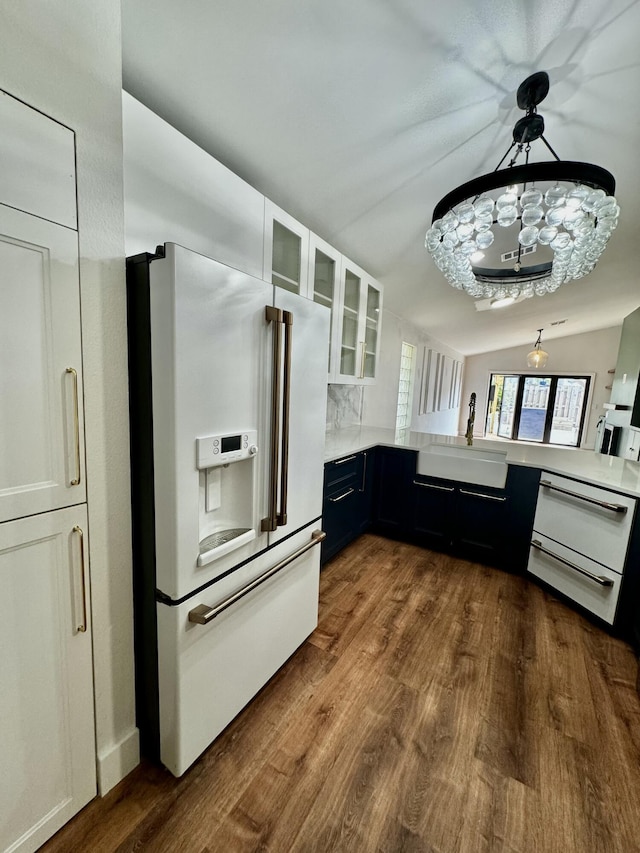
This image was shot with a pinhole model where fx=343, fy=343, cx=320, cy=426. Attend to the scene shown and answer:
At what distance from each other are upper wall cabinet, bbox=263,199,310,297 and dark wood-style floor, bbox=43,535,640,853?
200 cm

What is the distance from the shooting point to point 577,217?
138 cm

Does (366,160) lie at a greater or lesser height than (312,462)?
greater

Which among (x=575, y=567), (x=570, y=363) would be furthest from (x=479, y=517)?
(x=570, y=363)

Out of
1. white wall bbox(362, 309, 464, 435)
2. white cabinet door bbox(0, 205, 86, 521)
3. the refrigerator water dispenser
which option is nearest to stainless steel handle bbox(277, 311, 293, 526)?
the refrigerator water dispenser

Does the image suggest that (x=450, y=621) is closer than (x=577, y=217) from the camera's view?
No

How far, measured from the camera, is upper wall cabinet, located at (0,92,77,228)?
30.1 inches

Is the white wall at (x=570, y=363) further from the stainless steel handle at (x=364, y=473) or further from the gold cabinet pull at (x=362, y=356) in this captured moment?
the stainless steel handle at (x=364, y=473)

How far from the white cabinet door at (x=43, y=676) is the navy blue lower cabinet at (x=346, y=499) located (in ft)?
4.86

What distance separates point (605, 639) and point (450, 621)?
869 millimetres

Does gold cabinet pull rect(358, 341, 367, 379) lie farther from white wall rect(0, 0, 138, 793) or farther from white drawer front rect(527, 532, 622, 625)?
white wall rect(0, 0, 138, 793)

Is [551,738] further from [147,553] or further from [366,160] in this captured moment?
[366,160]

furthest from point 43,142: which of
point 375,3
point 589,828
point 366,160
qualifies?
point 589,828

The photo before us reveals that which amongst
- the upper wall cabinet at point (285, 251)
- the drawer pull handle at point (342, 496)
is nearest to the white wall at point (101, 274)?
the upper wall cabinet at point (285, 251)

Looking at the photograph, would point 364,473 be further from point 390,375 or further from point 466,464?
point 390,375
